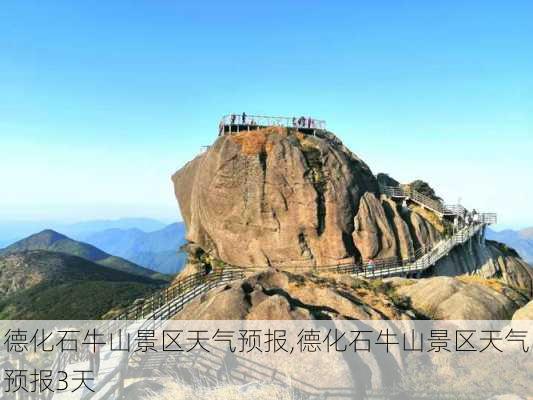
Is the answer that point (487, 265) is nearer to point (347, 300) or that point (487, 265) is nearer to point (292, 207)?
point (292, 207)

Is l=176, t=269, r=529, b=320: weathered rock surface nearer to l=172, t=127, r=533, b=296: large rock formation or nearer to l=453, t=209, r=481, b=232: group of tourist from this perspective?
l=172, t=127, r=533, b=296: large rock formation

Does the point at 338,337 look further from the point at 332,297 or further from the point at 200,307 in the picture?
the point at 200,307

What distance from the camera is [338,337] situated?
2195 cm

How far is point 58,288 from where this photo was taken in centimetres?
13088

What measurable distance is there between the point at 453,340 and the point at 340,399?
10.2m

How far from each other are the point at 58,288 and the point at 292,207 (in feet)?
356

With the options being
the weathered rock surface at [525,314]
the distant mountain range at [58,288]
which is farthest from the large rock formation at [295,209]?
the distant mountain range at [58,288]

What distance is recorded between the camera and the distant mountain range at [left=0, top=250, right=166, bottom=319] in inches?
4395

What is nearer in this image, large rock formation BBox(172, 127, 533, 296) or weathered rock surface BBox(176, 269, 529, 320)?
weathered rock surface BBox(176, 269, 529, 320)

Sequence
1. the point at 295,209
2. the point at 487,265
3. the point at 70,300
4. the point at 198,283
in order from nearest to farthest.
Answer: the point at 198,283 → the point at 295,209 → the point at 487,265 → the point at 70,300

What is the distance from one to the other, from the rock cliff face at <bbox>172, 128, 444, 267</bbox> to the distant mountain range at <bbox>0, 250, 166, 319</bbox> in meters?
40.7

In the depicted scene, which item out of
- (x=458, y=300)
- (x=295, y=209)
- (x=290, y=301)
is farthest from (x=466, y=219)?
(x=290, y=301)

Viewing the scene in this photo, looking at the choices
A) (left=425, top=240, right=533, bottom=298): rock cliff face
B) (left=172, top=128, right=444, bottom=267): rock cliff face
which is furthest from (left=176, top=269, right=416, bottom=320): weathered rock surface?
(left=425, top=240, right=533, bottom=298): rock cliff face

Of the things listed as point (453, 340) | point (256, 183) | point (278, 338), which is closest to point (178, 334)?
point (278, 338)
